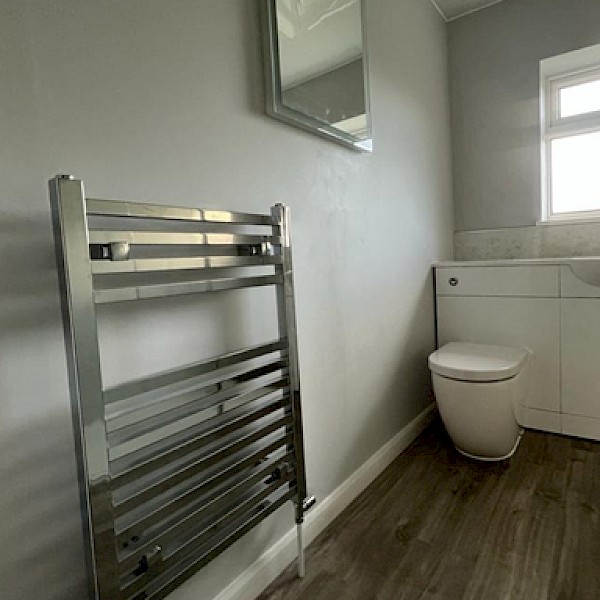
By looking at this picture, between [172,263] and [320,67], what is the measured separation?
91 centimetres

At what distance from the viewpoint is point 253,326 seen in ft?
3.84

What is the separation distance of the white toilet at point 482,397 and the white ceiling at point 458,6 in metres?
1.86

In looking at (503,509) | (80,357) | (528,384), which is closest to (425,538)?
(503,509)

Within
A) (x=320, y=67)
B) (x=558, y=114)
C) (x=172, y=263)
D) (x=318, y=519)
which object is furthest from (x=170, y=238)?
(x=558, y=114)

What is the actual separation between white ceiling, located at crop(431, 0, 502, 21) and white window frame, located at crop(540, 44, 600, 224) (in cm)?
46

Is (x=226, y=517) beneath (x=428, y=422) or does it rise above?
above

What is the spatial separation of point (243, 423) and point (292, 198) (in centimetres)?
67

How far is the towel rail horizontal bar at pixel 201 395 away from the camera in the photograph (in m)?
0.81

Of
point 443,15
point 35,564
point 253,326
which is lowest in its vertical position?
point 35,564

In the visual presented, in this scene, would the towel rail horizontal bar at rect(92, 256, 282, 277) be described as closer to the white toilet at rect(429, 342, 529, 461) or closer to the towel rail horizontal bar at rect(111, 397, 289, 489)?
the towel rail horizontal bar at rect(111, 397, 289, 489)

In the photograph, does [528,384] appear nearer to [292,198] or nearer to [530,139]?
[530,139]

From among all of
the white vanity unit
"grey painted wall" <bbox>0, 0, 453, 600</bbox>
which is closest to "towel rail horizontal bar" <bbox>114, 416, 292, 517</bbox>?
"grey painted wall" <bbox>0, 0, 453, 600</bbox>

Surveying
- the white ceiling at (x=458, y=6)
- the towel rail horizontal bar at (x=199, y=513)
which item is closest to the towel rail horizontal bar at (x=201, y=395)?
the towel rail horizontal bar at (x=199, y=513)

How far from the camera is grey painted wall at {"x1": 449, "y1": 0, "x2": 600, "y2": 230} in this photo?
7.31ft
